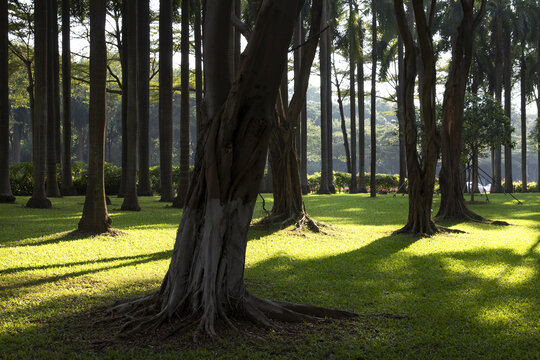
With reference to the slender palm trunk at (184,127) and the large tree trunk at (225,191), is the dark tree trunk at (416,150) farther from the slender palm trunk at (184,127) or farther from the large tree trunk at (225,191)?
the slender palm trunk at (184,127)

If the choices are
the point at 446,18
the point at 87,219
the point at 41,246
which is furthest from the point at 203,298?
the point at 446,18

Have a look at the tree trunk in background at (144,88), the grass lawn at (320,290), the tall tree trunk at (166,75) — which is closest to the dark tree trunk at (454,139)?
the grass lawn at (320,290)

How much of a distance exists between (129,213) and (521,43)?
29.6 meters

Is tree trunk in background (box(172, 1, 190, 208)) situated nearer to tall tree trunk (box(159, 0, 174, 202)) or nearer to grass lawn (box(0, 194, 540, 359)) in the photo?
tall tree trunk (box(159, 0, 174, 202))

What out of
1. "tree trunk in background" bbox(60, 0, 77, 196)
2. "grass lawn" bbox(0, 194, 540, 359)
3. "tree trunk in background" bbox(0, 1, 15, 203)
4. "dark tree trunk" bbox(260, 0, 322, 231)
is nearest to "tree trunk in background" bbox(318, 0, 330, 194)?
"tree trunk in background" bbox(60, 0, 77, 196)

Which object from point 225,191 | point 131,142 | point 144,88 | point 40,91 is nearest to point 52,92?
point 144,88

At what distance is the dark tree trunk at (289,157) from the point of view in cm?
1076

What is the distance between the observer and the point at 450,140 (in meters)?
13.3

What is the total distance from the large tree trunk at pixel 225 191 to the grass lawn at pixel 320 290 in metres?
0.35

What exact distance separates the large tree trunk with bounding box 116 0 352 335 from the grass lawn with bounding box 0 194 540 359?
1.14ft

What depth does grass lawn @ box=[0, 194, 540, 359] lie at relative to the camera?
3795 millimetres

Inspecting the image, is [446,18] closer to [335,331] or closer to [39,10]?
[39,10]

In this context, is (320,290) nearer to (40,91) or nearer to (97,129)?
(97,129)

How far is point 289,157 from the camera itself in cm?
1087
